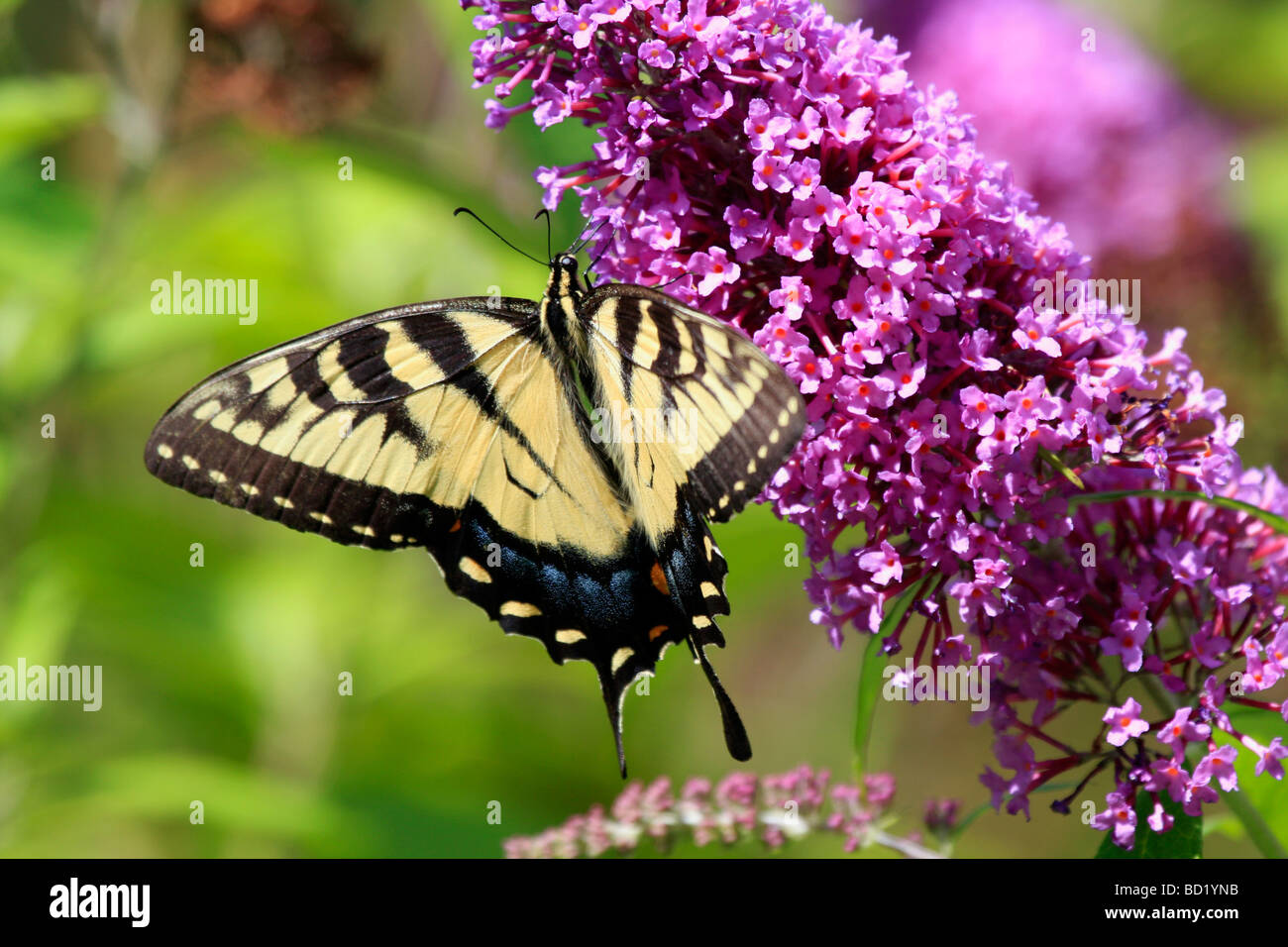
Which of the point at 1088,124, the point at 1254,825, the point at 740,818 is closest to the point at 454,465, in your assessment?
the point at 740,818

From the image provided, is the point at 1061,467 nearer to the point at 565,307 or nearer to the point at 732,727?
the point at 732,727

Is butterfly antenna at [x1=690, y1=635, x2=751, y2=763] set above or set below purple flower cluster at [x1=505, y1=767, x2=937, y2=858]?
above

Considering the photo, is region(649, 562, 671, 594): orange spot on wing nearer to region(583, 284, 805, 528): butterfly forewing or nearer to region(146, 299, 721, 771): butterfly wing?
region(146, 299, 721, 771): butterfly wing

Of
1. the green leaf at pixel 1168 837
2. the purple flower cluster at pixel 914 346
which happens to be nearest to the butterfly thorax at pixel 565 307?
the purple flower cluster at pixel 914 346

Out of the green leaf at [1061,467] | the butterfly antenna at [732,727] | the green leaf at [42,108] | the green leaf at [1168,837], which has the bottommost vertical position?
the green leaf at [1168,837]

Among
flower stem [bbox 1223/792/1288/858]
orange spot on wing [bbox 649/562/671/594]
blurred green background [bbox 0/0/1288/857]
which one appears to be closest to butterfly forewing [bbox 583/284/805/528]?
orange spot on wing [bbox 649/562/671/594]

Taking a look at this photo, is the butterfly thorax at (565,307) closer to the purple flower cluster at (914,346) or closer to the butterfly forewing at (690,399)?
the butterfly forewing at (690,399)

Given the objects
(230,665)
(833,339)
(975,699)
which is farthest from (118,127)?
(975,699)
